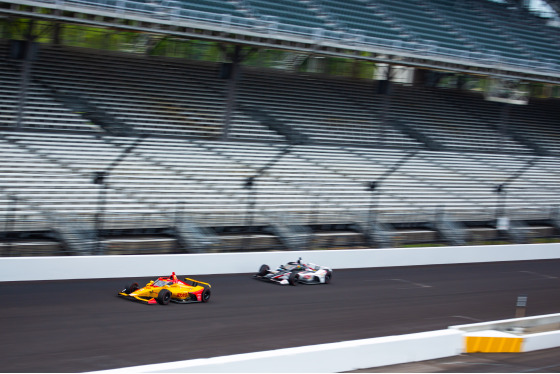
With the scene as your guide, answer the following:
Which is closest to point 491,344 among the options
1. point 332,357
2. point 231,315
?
point 332,357

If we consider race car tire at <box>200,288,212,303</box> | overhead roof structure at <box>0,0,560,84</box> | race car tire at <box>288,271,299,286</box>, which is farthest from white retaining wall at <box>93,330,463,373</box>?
overhead roof structure at <box>0,0,560,84</box>

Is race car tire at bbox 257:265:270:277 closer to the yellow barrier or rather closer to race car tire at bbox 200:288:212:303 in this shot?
race car tire at bbox 200:288:212:303

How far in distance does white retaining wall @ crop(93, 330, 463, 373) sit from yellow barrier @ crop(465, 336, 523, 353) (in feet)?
0.80

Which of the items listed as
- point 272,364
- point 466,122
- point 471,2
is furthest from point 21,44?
point 471,2

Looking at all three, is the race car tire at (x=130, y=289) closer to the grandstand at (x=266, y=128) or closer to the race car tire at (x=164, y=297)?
the race car tire at (x=164, y=297)

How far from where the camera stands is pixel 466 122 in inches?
1047

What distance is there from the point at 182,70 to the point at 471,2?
13864 mm

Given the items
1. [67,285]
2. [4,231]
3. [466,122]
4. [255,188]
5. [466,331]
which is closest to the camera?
[466,331]

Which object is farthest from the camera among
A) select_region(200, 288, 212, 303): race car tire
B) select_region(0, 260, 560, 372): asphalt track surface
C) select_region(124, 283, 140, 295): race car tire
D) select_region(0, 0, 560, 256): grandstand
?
select_region(0, 0, 560, 256): grandstand

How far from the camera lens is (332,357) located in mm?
8375

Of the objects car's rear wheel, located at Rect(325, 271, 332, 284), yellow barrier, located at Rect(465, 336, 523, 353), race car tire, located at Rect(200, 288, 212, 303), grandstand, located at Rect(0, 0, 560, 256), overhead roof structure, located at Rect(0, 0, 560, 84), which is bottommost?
car's rear wheel, located at Rect(325, 271, 332, 284)

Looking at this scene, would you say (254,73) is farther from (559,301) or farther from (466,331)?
(466,331)

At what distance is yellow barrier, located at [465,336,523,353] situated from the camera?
10.2 meters

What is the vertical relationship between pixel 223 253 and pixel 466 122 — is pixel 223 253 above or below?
below
